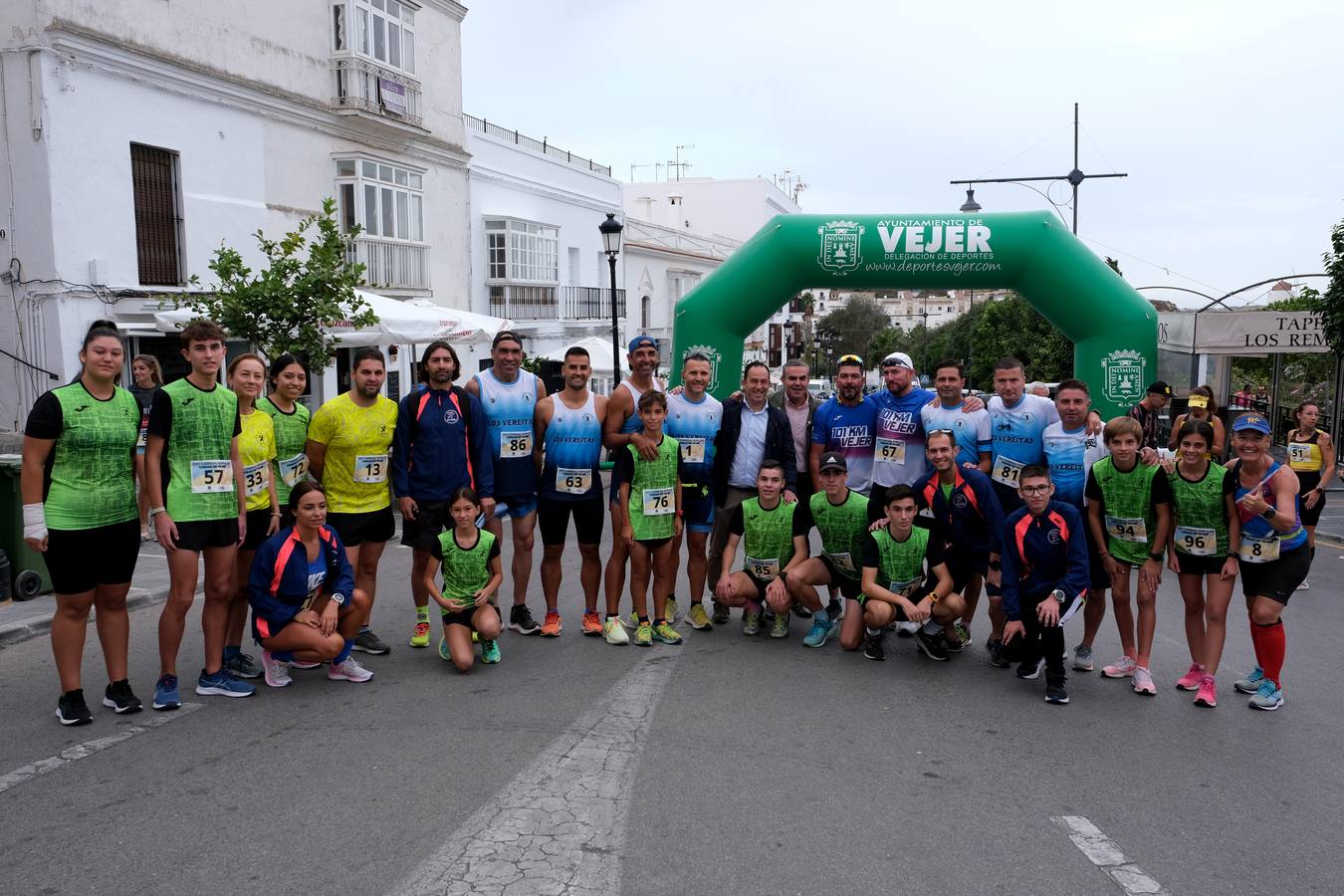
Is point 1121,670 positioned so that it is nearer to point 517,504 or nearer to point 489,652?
point 489,652

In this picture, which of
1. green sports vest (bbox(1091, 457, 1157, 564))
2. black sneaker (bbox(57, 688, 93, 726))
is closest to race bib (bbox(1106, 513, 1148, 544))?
green sports vest (bbox(1091, 457, 1157, 564))

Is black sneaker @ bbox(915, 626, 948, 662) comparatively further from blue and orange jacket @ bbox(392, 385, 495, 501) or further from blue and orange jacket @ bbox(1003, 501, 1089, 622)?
blue and orange jacket @ bbox(392, 385, 495, 501)

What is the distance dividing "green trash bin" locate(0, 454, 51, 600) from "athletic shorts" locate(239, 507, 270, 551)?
2.90m

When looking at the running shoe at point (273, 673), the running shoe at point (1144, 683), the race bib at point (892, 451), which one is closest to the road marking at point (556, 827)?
the running shoe at point (273, 673)

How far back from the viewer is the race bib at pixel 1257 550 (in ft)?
18.2

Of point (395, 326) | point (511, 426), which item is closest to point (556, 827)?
point (511, 426)

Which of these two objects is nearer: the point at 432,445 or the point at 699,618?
the point at 432,445

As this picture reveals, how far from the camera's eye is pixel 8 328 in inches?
550

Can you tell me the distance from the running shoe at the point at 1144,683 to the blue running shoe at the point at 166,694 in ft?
17.4

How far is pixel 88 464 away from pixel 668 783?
3.16 m

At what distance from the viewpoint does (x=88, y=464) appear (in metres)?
4.89

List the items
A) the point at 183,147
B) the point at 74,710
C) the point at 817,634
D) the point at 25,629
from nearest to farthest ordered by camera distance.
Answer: the point at 74,710
the point at 817,634
the point at 25,629
the point at 183,147

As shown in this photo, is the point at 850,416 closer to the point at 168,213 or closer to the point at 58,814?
the point at 58,814

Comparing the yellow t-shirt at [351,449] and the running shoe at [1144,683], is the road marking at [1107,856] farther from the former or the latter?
the yellow t-shirt at [351,449]
